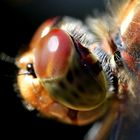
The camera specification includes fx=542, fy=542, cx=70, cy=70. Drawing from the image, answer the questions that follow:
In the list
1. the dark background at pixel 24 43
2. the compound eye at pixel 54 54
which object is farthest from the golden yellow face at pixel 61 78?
the dark background at pixel 24 43

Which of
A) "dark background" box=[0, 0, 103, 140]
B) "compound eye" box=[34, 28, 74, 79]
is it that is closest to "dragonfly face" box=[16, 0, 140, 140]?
"compound eye" box=[34, 28, 74, 79]

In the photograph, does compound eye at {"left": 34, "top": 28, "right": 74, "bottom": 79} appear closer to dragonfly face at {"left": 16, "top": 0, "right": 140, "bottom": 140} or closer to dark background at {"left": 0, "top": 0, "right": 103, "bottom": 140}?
dragonfly face at {"left": 16, "top": 0, "right": 140, "bottom": 140}

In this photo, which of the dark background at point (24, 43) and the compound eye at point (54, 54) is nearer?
the compound eye at point (54, 54)

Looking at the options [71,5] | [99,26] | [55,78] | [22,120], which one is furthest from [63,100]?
[71,5]

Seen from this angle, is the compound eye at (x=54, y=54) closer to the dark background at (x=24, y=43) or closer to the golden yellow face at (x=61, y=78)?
the golden yellow face at (x=61, y=78)

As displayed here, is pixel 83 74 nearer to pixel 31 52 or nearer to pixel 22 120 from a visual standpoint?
pixel 31 52

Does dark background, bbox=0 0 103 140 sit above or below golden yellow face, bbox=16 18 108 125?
below

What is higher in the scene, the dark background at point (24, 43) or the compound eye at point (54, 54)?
the compound eye at point (54, 54)
